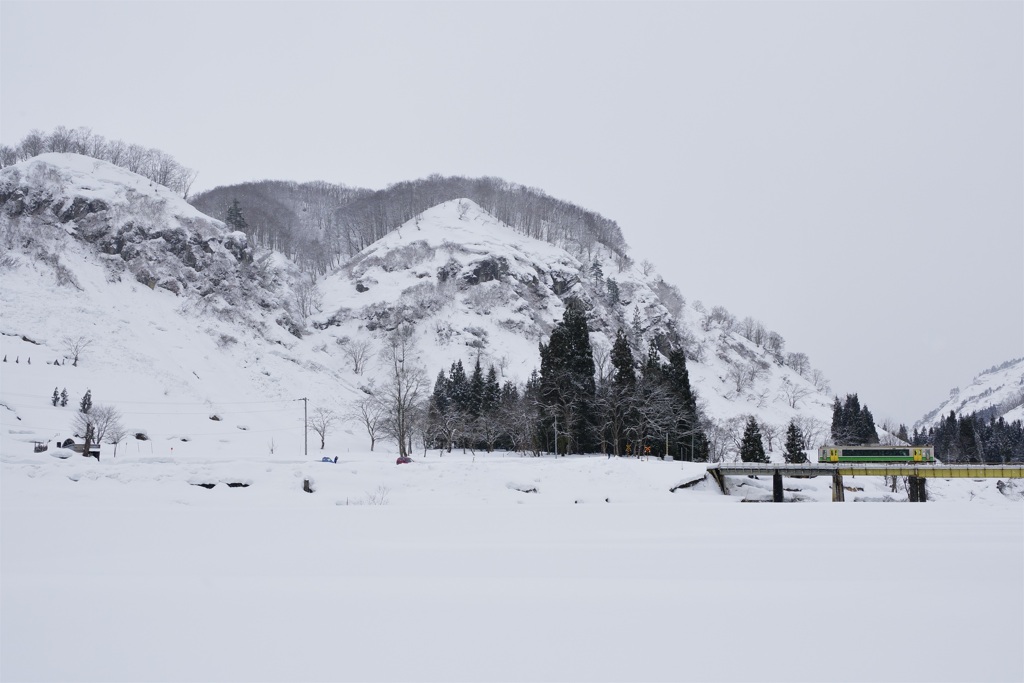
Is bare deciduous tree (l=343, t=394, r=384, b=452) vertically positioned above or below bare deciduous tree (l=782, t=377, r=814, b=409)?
below

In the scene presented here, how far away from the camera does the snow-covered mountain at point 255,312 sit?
6275cm

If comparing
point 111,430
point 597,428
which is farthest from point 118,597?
point 111,430

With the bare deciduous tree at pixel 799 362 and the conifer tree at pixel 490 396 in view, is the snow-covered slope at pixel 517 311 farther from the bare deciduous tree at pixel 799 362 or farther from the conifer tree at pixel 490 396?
the conifer tree at pixel 490 396

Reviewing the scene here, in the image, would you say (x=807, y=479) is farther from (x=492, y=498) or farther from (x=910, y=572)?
(x=910, y=572)

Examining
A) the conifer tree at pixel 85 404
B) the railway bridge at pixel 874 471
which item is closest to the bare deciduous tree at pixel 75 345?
the conifer tree at pixel 85 404

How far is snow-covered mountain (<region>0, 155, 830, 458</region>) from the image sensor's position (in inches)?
2470

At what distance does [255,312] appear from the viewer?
299 feet

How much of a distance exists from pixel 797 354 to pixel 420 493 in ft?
537

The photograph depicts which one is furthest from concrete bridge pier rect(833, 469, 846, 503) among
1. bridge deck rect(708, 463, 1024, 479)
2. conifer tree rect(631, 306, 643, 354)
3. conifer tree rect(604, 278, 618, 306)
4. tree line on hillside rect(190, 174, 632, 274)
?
tree line on hillside rect(190, 174, 632, 274)

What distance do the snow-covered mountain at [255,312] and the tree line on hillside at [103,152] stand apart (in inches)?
780

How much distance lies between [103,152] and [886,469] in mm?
138092

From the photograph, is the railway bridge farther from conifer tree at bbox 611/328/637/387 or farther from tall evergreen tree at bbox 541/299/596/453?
tall evergreen tree at bbox 541/299/596/453

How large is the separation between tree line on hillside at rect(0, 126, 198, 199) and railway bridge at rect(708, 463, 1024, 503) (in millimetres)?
120860

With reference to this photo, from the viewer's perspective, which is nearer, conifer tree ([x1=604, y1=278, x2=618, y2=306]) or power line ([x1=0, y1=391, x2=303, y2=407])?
power line ([x1=0, y1=391, x2=303, y2=407])
